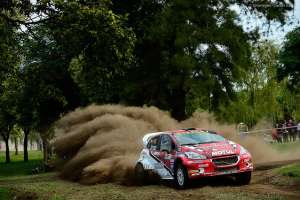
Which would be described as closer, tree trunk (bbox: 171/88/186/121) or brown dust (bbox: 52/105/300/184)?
brown dust (bbox: 52/105/300/184)

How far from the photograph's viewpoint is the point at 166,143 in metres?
18.1

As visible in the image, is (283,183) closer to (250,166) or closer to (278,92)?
(250,166)

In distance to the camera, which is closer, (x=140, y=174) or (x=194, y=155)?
(x=194, y=155)

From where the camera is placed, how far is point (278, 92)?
212ft

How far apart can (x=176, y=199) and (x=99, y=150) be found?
32.2 feet

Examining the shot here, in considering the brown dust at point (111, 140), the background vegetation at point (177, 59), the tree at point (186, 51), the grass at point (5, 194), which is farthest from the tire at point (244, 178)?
the tree at point (186, 51)

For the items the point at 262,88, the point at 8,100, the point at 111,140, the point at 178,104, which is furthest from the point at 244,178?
the point at 262,88

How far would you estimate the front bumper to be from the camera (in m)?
16.2

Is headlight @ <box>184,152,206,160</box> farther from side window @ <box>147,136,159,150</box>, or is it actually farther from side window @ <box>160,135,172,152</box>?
side window @ <box>147,136,159,150</box>

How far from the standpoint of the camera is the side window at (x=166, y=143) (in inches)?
701

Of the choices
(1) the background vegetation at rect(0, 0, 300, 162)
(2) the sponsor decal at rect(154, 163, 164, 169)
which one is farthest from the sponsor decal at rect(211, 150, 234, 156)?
(1) the background vegetation at rect(0, 0, 300, 162)

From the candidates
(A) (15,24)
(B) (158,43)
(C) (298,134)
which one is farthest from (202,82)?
(A) (15,24)

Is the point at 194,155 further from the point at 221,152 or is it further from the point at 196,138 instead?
the point at 196,138

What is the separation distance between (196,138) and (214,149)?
4.25 feet
